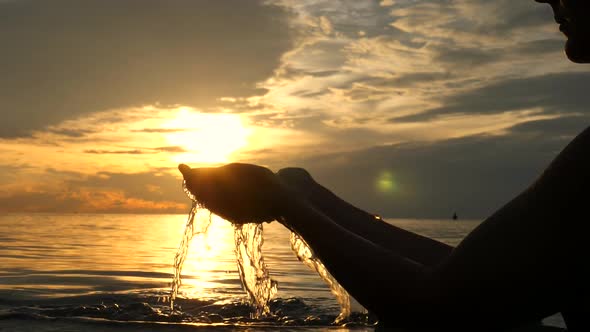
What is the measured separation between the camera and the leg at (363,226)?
2514 mm

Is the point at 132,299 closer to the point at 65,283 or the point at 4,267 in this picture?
the point at 65,283

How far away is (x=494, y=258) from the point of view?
154cm

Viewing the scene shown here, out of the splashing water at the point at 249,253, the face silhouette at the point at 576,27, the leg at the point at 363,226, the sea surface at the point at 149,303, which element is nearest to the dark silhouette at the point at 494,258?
the face silhouette at the point at 576,27

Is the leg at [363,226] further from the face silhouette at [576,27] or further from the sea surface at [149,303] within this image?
the face silhouette at [576,27]

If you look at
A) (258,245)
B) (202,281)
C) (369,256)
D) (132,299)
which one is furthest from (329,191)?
(202,281)

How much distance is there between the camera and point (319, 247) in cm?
180

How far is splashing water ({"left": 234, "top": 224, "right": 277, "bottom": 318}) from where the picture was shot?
4062 millimetres

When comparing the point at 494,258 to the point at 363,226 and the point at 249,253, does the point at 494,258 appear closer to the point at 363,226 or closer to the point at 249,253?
the point at 363,226

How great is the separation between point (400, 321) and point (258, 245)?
247cm

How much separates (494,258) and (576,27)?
2.40 feet

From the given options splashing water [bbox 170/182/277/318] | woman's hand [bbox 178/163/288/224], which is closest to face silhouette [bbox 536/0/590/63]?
woman's hand [bbox 178/163/288/224]

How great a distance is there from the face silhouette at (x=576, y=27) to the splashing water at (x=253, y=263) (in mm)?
2281

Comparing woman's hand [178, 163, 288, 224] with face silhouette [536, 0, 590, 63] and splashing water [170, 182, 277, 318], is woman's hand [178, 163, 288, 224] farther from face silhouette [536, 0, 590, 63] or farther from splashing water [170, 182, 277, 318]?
splashing water [170, 182, 277, 318]

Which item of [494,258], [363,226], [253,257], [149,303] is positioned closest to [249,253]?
[253,257]
